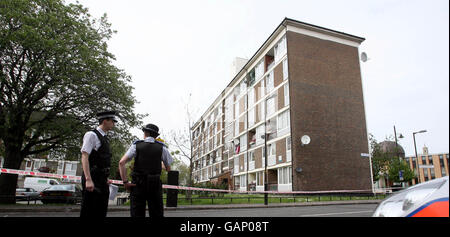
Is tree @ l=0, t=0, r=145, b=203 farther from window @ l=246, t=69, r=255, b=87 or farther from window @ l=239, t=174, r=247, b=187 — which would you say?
window @ l=246, t=69, r=255, b=87

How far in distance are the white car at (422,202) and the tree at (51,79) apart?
15.0 meters

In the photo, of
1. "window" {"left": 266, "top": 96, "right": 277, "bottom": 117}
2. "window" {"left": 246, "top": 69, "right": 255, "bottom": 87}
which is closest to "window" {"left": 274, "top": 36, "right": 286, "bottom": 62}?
"window" {"left": 266, "top": 96, "right": 277, "bottom": 117}

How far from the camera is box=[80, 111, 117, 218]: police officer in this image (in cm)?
384

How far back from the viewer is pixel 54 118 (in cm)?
1464

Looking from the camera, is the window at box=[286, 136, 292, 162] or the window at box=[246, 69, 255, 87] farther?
the window at box=[246, 69, 255, 87]

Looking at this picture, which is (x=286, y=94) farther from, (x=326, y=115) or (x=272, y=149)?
(x=272, y=149)

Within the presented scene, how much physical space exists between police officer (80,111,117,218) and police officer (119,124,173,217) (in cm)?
28

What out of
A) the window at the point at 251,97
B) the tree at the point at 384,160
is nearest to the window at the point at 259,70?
the window at the point at 251,97

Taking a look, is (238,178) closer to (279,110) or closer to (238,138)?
(238,138)

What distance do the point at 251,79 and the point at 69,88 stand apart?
89.0 ft

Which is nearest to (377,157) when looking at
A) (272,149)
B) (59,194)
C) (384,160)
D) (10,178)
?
(384,160)

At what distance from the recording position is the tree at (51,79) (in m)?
13.5

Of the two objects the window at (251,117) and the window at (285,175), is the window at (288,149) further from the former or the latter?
the window at (251,117)
